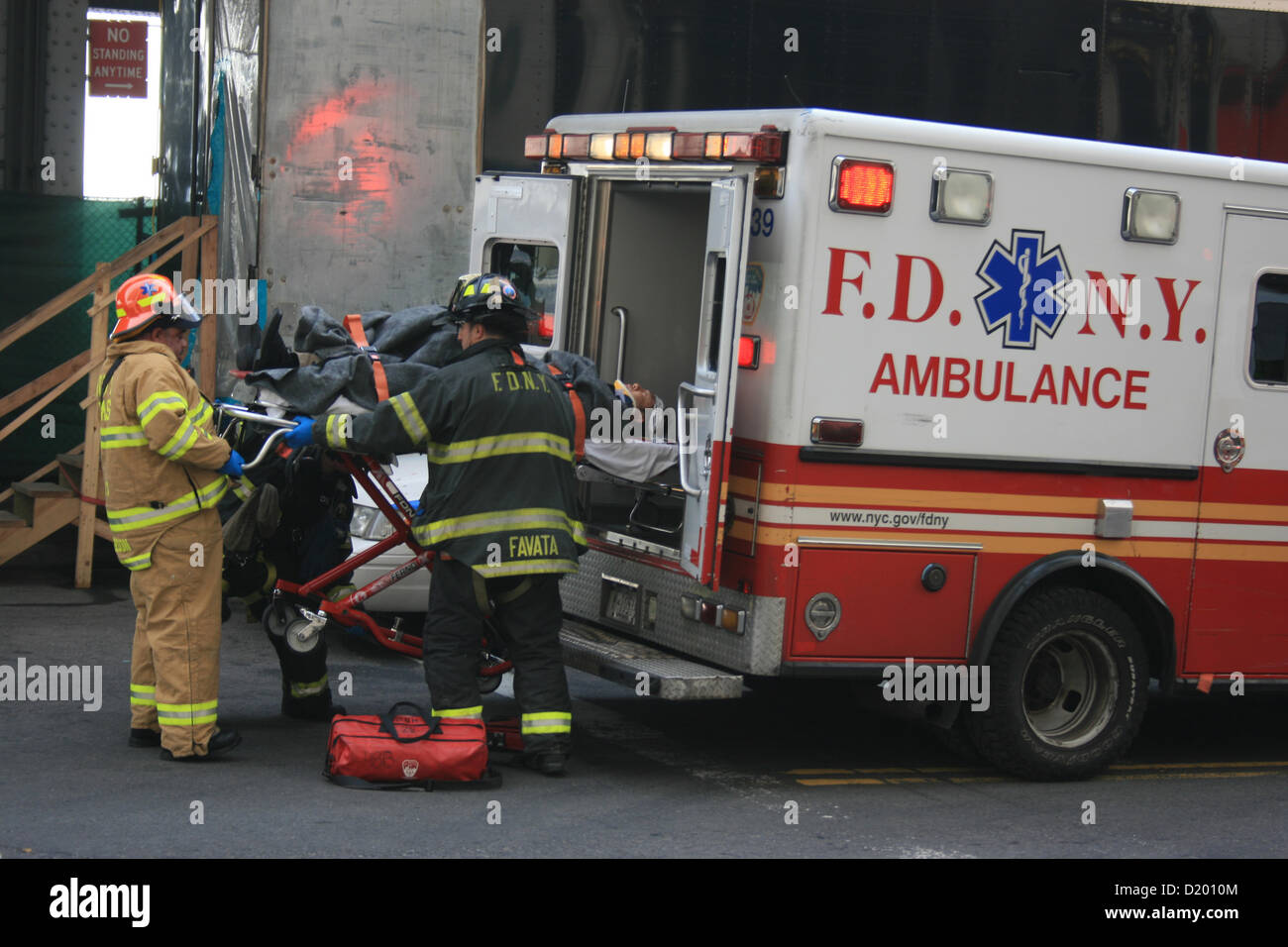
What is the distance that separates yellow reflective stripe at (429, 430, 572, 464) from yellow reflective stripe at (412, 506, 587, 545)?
0.23 m

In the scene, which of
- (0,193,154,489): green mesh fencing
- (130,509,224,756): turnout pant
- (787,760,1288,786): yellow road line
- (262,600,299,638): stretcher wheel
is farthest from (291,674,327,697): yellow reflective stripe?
(0,193,154,489): green mesh fencing

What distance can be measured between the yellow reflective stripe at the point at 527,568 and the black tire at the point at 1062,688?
1.86m

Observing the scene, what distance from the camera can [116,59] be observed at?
1551 cm

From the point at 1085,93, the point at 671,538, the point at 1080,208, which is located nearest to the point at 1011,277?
the point at 1080,208

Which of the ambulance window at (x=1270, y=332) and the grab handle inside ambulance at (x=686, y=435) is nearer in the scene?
the grab handle inside ambulance at (x=686, y=435)

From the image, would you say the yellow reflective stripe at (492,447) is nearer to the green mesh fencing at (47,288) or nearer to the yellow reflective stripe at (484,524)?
the yellow reflective stripe at (484,524)

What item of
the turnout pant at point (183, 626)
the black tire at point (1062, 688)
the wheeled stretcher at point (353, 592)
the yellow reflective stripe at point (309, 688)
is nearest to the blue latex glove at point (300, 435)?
the wheeled stretcher at point (353, 592)

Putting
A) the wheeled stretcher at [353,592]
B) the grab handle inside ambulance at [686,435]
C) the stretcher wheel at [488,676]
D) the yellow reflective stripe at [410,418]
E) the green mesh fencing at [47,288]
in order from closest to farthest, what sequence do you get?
1. the yellow reflective stripe at [410,418]
2. the grab handle inside ambulance at [686,435]
3. the wheeled stretcher at [353,592]
4. the stretcher wheel at [488,676]
5. the green mesh fencing at [47,288]

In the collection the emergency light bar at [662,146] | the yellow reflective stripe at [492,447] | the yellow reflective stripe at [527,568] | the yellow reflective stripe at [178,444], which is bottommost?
the yellow reflective stripe at [527,568]

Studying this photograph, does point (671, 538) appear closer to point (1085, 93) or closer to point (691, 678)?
point (691, 678)

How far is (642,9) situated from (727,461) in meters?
6.53

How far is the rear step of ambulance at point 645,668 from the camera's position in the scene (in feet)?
21.1

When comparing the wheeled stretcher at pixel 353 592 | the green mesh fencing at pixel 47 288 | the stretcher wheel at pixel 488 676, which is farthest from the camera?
the green mesh fencing at pixel 47 288

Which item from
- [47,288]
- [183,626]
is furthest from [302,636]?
[47,288]
